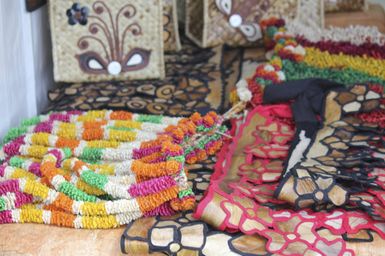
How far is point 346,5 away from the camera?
1880 millimetres

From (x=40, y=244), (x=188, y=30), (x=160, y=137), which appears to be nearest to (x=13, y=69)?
(x=160, y=137)

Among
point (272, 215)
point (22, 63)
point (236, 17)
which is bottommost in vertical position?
point (272, 215)

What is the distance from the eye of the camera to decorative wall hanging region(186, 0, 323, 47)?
170 cm

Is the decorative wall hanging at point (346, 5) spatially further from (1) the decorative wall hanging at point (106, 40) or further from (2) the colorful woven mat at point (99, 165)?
(2) the colorful woven mat at point (99, 165)

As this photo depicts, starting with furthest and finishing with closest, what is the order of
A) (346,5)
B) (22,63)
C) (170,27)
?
(346,5)
(170,27)
(22,63)

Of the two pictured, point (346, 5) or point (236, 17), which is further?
point (346, 5)

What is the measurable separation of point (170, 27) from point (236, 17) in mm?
195

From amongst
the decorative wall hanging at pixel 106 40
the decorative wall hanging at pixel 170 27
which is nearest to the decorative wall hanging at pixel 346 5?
the decorative wall hanging at pixel 170 27

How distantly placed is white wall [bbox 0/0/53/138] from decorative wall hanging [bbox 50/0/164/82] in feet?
0.19

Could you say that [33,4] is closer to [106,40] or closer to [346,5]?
[106,40]

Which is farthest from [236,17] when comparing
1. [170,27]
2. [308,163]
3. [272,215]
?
[272,215]

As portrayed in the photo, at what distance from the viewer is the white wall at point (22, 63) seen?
49.1 inches

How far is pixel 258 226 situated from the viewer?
2.90ft

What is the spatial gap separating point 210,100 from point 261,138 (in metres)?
0.23
